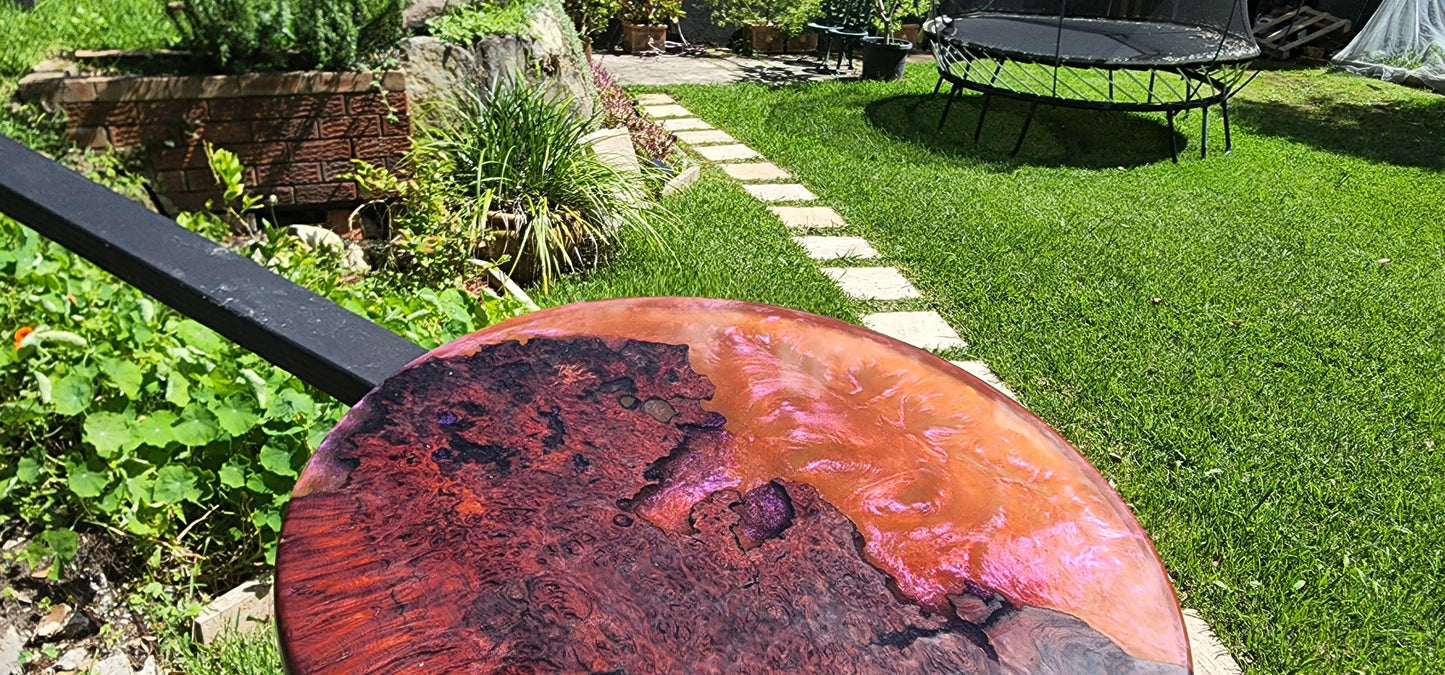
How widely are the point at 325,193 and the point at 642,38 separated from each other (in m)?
7.13

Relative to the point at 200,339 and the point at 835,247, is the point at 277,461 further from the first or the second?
the point at 835,247

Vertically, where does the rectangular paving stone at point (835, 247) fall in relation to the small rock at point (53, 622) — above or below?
below

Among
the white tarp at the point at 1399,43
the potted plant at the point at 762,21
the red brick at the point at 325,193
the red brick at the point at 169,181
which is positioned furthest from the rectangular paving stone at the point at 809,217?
the white tarp at the point at 1399,43

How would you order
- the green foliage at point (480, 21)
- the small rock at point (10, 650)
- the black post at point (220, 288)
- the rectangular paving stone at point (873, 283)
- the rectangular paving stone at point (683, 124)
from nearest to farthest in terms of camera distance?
the black post at point (220, 288) < the small rock at point (10, 650) < the rectangular paving stone at point (873, 283) < the green foliage at point (480, 21) < the rectangular paving stone at point (683, 124)

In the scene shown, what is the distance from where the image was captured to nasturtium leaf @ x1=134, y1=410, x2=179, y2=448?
73.3 inches

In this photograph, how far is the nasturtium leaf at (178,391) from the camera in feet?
6.37

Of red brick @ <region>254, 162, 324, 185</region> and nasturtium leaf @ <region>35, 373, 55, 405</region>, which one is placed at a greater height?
red brick @ <region>254, 162, 324, 185</region>

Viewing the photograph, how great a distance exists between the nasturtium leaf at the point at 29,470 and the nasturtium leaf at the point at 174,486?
0.73 feet

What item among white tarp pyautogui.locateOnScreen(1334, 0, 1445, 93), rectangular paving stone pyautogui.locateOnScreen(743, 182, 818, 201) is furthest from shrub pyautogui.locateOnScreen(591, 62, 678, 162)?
white tarp pyautogui.locateOnScreen(1334, 0, 1445, 93)

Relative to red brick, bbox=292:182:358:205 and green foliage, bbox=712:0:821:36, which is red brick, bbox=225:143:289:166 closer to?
red brick, bbox=292:182:358:205

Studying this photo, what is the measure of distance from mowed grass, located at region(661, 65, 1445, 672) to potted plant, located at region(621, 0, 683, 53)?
3.06 metres

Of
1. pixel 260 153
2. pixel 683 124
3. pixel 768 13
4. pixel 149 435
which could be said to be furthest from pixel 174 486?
pixel 768 13

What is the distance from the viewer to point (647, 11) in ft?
33.8

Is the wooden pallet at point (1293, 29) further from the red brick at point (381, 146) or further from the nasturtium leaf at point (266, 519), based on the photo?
the nasturtium leaf at point (266, 519)
